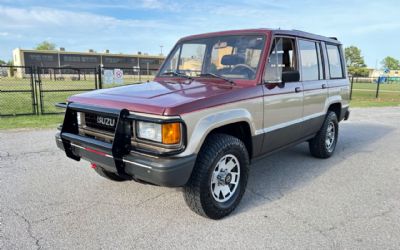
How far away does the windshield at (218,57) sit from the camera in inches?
149

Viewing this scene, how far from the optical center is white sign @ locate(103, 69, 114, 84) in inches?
473

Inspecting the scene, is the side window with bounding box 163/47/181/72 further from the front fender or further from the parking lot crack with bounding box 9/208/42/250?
the parking lot crack with bounding box 9/208/42/250

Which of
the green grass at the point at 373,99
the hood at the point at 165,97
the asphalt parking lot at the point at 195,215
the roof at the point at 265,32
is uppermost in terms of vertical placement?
the roof at the point at 265,32

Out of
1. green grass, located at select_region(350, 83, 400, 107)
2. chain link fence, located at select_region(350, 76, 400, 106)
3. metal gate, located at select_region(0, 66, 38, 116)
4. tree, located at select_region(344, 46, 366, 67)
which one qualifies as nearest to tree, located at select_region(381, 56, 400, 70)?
tree, located at select_region(344, 46, 366, 67)

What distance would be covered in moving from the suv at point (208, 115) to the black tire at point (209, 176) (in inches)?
0.4

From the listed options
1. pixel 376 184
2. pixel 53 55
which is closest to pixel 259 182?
pixel 376 184

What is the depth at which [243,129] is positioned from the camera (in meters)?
3.60

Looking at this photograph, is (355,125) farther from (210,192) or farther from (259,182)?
(210,192)

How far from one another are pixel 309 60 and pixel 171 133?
2984mm

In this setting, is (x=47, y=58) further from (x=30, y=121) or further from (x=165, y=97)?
(x=165, y=97)

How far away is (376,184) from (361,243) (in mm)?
1841

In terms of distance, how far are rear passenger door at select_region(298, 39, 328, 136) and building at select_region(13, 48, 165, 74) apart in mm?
73095

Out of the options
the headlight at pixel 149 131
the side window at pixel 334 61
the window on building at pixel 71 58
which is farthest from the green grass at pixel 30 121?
the window on building at pixel 71 58

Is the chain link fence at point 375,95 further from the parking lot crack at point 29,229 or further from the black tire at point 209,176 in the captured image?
the parking lot crack at point 29,229
